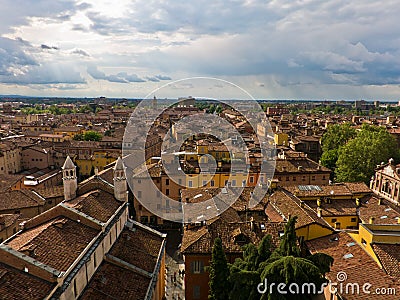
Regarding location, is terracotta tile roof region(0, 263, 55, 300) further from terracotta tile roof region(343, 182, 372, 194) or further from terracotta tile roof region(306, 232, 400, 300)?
terracotta tile roof region(343, 182, 372, 194)

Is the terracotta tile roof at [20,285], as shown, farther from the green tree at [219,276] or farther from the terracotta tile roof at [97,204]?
the green tree at [219,276]

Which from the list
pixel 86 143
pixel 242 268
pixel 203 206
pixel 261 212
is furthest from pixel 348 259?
pixel 86 143

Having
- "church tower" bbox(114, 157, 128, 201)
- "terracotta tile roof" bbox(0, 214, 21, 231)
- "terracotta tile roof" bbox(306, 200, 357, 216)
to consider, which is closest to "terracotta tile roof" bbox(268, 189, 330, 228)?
"terracotta tile roof" bbox(306, 200, 357, 216)

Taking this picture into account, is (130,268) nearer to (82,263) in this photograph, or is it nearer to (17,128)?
(82,263)

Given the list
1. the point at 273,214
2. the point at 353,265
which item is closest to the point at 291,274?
the point at 353,265

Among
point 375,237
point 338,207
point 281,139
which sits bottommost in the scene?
Result: point 338,207

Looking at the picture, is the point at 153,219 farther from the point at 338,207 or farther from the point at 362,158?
the point at 362,158
